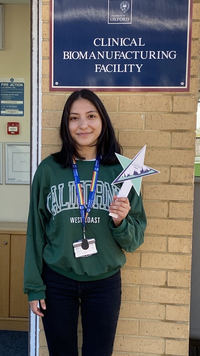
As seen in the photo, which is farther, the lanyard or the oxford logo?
the oxford logo

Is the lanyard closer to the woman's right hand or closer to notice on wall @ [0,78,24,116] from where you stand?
the woman's right hand

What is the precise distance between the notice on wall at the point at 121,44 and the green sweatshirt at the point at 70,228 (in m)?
0.63

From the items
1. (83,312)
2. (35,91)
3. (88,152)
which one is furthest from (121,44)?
(83,312)

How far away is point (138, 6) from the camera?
2.24 metres

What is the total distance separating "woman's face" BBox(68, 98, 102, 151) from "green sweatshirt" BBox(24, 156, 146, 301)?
14cm

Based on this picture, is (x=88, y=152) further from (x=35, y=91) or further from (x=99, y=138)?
(x=35, y=91)

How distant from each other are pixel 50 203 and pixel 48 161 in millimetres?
250

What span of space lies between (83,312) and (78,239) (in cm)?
41

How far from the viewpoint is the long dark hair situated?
1966 mm

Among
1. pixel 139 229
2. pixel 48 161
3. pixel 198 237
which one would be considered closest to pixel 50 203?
pixel 48 161

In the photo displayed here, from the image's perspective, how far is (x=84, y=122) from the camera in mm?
1913

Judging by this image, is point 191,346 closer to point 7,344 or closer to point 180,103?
point 7,344

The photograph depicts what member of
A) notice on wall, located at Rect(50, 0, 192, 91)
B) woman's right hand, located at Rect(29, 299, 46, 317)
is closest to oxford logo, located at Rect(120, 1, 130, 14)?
notice on wall, located at Rect(50, 0, 192, 91)

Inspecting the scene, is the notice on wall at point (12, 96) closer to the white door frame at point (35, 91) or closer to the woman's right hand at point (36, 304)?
the white door frame at point (35, 91)
